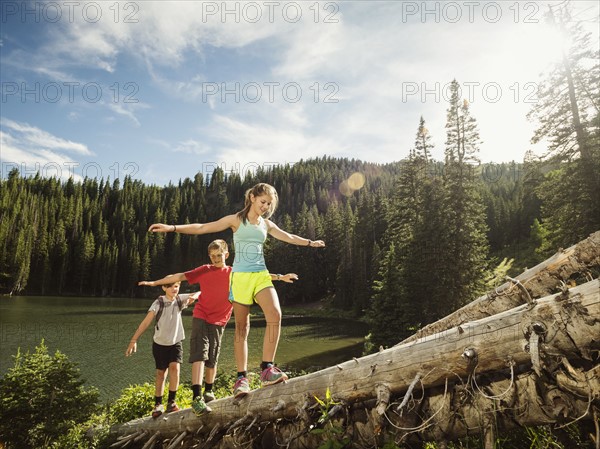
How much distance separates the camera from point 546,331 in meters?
3.13

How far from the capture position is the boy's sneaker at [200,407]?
5.03 m

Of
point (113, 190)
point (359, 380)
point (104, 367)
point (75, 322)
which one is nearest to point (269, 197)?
point (359, 380)

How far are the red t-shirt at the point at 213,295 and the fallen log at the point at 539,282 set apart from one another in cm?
321

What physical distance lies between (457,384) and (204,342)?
12.3 ft

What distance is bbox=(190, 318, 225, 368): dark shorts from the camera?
5523 mm

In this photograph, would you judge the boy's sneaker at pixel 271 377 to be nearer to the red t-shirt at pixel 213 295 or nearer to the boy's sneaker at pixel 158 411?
the red t-shirt at pixel 213 295

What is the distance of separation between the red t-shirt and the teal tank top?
4.18ft

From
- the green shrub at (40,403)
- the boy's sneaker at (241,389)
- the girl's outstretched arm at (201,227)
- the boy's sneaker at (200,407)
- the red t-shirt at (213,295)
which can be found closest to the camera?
the girl's outstretched arm at (201,227)

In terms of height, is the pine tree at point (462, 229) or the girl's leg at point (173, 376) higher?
the pine tree at point (462, 229)

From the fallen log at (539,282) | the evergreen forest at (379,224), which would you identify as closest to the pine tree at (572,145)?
the evergreen forest at (379,224)

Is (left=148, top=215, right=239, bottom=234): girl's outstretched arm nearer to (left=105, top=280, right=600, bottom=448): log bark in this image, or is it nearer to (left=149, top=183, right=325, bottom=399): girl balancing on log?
(left=149, top=183, right=325, bottom=399): girl balancing on log

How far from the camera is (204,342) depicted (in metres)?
5.59

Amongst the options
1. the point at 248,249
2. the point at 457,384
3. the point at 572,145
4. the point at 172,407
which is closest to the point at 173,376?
the point at 172,407

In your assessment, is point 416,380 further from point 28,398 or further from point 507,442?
point 28,398
